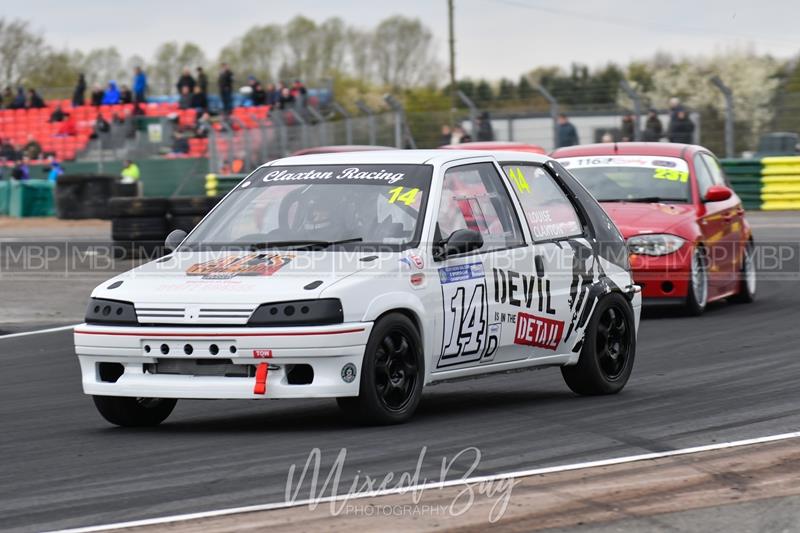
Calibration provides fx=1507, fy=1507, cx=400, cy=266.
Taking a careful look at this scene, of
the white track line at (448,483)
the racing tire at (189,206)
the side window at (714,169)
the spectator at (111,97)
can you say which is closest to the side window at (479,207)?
the white track line at (448,483)

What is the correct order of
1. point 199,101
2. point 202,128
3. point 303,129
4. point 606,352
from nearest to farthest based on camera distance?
point 606,352, point 303,129, point 202,128, point 199,101

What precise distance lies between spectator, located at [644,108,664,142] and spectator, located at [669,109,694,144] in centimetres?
22

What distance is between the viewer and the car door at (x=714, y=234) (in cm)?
1447

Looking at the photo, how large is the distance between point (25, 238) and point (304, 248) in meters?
22.1

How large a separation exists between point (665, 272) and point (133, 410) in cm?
713

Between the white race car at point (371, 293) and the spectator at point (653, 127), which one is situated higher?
the spectator at point (653, 127)

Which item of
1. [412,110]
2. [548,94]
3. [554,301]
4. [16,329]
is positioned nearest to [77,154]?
[412,110]

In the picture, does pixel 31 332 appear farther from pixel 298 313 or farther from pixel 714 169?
pixel 298 313

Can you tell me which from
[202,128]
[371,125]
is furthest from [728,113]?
[202,128]

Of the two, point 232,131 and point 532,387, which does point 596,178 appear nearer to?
point 532,387

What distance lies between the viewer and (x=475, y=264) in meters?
8.27

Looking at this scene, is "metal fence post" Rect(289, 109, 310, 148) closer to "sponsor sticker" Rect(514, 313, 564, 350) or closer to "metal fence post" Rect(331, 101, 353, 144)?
"metal fence post" Rect(331, 101, 353, 144)

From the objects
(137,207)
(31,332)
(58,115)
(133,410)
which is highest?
(58,115)

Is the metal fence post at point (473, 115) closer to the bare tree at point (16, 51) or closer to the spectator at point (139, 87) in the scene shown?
the spectator at point (139, 87)
